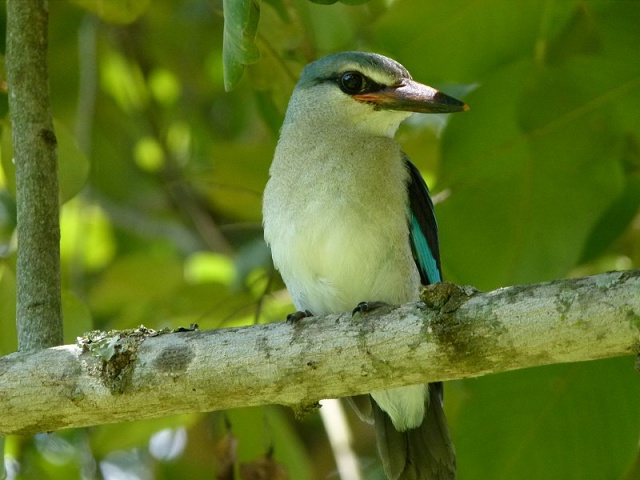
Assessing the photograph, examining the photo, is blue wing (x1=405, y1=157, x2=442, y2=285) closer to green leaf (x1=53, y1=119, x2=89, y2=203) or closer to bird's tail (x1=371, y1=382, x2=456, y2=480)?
bird's tail (x1=371, y1=382, x2=456, y2=480)

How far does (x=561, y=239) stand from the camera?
147 inches

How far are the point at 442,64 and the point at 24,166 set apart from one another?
1.59 meters

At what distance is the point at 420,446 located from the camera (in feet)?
13.1

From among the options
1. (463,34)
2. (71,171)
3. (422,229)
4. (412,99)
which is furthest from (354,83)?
(71,171)

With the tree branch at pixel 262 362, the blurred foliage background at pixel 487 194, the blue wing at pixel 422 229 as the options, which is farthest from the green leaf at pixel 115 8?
the tree branch at pixel 262 362

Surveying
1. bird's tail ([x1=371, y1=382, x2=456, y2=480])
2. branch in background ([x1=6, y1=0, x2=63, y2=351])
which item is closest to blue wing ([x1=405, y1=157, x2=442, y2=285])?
bird's tail ([x1=371, y1=382, x2=456, y2=480])

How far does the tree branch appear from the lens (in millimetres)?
2518

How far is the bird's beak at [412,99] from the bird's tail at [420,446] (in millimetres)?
1084

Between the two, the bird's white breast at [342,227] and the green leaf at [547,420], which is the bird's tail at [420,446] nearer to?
the green leaf at [547,420]

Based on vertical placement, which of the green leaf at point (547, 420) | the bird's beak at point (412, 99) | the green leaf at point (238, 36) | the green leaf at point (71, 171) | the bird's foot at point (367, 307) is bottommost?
the green leaf at point (547, 420)

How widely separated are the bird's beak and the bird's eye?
33 millimetres

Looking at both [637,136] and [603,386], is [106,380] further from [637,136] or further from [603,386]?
[637,136]

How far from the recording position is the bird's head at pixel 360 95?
3992mm

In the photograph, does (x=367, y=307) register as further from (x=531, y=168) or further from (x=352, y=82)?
(x=352, y=82)
